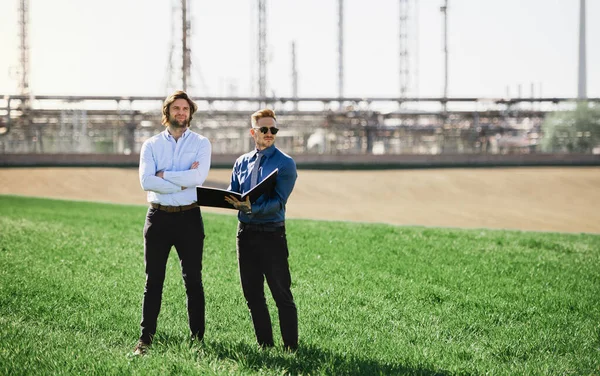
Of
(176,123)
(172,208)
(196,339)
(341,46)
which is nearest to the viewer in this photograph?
A: (172,208)

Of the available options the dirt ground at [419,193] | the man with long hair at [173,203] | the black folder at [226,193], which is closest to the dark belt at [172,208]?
the man with long hair at [173,203]

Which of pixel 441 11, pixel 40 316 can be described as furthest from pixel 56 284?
pixel 441 11

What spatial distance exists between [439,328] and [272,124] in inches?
121

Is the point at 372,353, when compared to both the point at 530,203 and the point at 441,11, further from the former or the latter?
the point at 441,11

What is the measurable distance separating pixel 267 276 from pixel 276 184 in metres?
0.81

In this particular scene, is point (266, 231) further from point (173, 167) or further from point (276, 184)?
point (173, 167)

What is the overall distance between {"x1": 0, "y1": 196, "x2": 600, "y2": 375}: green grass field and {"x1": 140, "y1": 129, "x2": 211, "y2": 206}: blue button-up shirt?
4.52 feet

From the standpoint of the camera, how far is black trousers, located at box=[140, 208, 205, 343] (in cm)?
582

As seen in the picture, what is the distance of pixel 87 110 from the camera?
45844 millimetres

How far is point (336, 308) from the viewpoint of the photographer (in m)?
7.95

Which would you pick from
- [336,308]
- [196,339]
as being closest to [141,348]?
[196,339]

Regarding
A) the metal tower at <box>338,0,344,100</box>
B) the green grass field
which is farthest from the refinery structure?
the green grass field

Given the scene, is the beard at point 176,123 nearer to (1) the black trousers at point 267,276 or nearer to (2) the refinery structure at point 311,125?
(1) the black trousers at point 267,276

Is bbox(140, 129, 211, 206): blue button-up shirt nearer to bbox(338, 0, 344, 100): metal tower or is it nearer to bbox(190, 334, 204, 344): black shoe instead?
A: bbox(190, 334, 204, 344): black shoe
